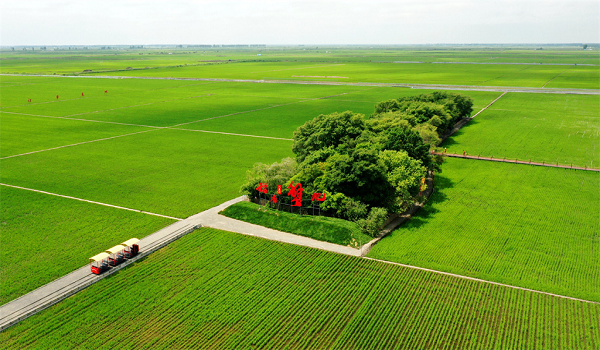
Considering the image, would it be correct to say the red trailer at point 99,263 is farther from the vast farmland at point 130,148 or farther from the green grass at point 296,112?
the green grass at point 296,112

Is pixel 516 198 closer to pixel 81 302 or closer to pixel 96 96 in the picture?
pixel 81 302

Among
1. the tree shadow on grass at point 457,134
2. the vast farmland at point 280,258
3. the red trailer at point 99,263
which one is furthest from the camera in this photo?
the tree shadow on grass at point 457,134

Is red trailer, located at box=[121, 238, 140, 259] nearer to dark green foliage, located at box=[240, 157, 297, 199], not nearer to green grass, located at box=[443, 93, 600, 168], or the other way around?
dark green foliage, located at box=[240, 157, 297, 199]

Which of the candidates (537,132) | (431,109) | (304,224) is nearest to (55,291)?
(304,224)

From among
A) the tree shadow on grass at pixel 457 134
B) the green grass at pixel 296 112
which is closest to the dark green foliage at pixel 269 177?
the green grass at pixel 296 112

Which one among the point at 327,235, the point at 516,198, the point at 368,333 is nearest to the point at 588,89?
the point at 516,198

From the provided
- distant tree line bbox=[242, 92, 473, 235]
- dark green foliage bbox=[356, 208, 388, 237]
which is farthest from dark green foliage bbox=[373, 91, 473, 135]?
dark green foliage bbox=[356, 208, 388, 237]
